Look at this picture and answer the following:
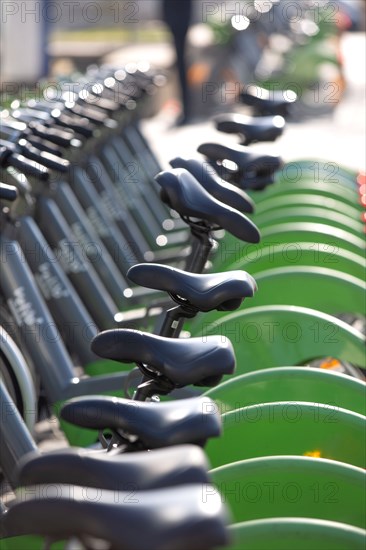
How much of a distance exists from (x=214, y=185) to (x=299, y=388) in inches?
33.1

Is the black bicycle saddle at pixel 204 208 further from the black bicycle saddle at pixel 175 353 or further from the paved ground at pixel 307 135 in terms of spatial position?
the paved ground at pixel 307 135

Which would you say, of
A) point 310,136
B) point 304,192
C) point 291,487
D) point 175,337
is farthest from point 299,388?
point 310,136

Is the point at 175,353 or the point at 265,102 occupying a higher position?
the point at 175,353

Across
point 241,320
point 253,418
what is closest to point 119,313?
point 241,320

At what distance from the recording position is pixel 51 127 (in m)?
4.66

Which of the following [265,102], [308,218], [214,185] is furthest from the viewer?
[265,102]

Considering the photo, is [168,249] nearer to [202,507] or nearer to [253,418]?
[253,418]

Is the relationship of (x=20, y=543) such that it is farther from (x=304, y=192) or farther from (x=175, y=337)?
(x=304, y=192)

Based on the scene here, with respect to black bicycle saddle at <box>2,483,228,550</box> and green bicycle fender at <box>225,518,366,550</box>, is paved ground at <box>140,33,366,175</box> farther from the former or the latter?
black bicycle saddle at <box>2,483,228,550</box>

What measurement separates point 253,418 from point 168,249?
3.15m

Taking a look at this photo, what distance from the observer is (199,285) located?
263 centimetres

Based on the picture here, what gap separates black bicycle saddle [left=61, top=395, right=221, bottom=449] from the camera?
181 cm

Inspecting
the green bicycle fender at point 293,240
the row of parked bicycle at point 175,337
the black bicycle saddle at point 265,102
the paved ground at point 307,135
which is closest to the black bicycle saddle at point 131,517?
the row of parked bicycle at point 175,337

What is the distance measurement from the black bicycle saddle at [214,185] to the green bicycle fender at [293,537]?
1.57 m
